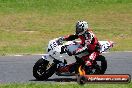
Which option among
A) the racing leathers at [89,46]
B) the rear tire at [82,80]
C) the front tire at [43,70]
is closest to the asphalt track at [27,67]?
the front tire at [43,70]

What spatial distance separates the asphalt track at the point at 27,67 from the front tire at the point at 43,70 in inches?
5.4

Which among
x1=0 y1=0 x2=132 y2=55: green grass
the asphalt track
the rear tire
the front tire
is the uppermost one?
the rear tire

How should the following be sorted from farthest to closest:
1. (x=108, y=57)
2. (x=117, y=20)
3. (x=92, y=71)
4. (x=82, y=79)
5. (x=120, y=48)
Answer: (x=117, y=20) < (x=120, y=48) < (x=108, y=57) < (x=92, y=71) < (x=82, y=79)

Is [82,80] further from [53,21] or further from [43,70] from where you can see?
[53,21]

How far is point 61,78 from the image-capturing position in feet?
52.2

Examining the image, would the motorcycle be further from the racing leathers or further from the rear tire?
the rear tire

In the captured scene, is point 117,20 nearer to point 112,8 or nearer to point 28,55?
point 112,8

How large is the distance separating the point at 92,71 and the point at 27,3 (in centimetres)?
2156

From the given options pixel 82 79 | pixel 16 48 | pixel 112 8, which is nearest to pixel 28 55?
pixel 16 48

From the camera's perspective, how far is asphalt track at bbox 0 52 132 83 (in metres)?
15.7

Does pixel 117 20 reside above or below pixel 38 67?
below

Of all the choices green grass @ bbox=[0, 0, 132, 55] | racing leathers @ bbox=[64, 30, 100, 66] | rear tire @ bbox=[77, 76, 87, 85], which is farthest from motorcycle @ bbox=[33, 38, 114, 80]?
green grass @ bbox=[0, 0, 132, 55]

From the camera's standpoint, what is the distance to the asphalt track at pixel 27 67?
15.7m

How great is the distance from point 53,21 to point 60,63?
16130 mm
